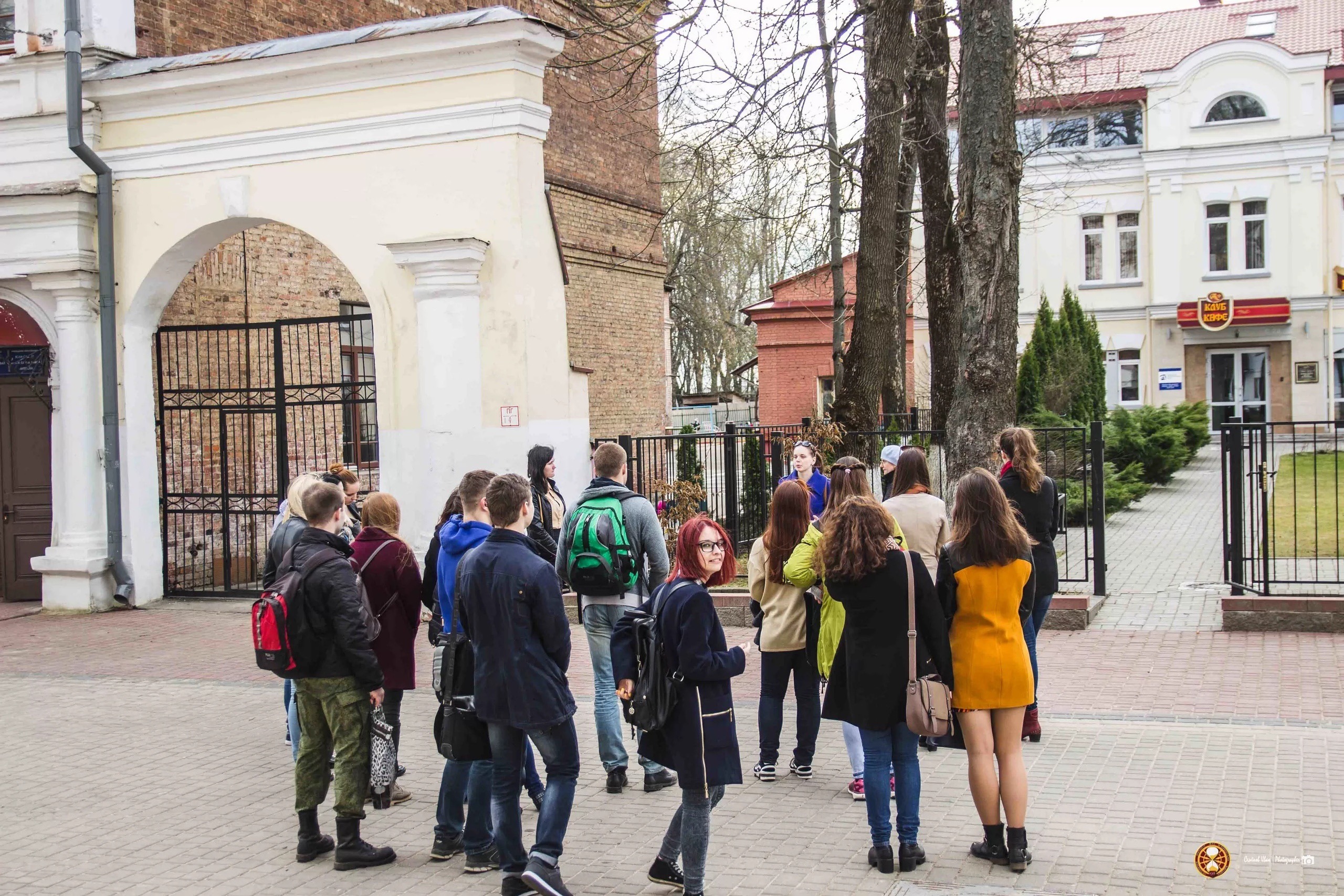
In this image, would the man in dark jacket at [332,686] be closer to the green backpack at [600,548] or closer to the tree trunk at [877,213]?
the green backpack at [600,548]

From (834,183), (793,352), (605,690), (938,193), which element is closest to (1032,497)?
(605,690)

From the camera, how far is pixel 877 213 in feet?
46.8

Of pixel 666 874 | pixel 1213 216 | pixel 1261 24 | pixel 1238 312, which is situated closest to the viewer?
pixel 666 874

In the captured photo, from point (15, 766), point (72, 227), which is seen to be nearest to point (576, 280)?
point (72, 227)

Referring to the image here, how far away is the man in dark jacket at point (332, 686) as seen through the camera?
5.45 metres

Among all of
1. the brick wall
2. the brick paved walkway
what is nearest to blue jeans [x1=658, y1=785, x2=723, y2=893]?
the brick paved walkway

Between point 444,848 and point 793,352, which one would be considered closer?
point 444,848

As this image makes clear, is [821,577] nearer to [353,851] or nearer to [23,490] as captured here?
[353,851]

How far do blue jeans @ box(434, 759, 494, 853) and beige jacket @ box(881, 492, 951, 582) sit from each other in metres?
2.67

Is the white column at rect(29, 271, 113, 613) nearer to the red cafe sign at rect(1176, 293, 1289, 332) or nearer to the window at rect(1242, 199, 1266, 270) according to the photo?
the red cafe sign at rect(1176, 293, 1289, 332)

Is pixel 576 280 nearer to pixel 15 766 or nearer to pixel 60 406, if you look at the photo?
pixel 60 406

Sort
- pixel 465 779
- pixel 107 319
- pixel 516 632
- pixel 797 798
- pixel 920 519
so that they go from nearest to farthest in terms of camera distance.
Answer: pixel 516 632 → pixel 465 779 → pixel 797 798 → pixel 920 519 → pixel 107 319

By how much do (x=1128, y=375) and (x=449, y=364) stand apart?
30.2 metres

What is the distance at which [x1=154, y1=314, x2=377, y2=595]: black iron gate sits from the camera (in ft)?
43.5
